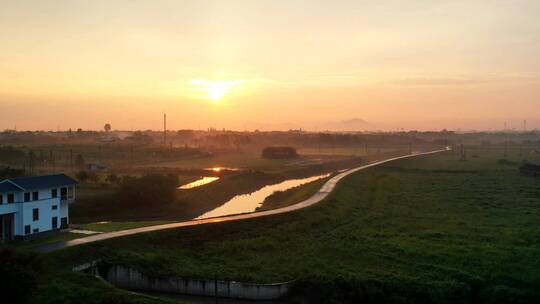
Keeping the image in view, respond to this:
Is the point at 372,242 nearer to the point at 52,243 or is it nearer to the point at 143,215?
the point at 52,243

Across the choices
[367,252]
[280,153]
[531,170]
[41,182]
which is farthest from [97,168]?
[531,170]

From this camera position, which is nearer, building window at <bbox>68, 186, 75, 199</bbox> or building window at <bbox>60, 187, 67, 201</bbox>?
building window at <bbox>60, 187, 67, 201</bbox>

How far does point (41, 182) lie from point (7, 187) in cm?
211

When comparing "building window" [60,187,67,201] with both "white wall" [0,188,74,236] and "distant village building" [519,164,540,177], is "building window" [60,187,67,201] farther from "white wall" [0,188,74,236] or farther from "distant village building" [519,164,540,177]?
"distant village building" [519,164,540,177]

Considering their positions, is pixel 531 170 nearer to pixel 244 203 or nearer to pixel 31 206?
pixel 244 203

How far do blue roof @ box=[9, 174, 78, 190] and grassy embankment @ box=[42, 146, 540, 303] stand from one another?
497cm

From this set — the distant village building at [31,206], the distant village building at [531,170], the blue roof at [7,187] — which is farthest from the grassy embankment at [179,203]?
the distant village building at [531,170]

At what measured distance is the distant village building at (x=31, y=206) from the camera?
22.9 m

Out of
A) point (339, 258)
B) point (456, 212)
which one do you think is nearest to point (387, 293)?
point (339, 258)

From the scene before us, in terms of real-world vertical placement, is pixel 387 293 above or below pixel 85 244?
below

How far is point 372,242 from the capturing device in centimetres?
2492

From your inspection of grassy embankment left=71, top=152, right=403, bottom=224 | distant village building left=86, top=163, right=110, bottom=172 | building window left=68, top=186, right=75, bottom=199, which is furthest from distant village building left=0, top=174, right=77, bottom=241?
distant village building left=86, top=163, right=110, bottom=172

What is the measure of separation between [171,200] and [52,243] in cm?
1954

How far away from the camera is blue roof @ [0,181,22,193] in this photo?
22469mm
